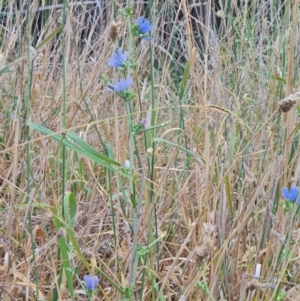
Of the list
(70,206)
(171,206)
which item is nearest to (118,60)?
(70,206)

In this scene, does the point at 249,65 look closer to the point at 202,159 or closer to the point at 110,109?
the point at 110,109

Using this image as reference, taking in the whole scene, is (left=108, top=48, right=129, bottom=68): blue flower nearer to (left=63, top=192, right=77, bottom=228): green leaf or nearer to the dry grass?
the dry grass

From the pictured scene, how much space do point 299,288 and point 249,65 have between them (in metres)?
0.82

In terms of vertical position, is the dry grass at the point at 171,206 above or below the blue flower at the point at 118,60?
below

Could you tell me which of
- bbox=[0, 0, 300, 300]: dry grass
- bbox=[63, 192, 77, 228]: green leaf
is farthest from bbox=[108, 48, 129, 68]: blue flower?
bbox=[63, 192, 77, 228]: green leaf

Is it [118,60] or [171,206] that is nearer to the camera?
[118,60]

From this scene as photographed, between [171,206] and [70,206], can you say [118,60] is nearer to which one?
[70,206]

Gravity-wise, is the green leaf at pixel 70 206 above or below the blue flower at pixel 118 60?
below

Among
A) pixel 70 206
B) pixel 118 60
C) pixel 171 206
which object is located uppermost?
pixel 118 60

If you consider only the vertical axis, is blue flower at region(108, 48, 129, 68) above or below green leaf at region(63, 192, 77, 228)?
above

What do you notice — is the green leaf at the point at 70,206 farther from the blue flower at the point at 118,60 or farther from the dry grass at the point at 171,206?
the blue flower at the point at 118,60

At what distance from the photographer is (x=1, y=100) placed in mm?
1712

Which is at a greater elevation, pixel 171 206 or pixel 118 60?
pixel 118 60

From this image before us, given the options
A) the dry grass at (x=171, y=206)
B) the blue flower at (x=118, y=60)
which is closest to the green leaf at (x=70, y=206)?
the dry grass at (x=171, y=206)
